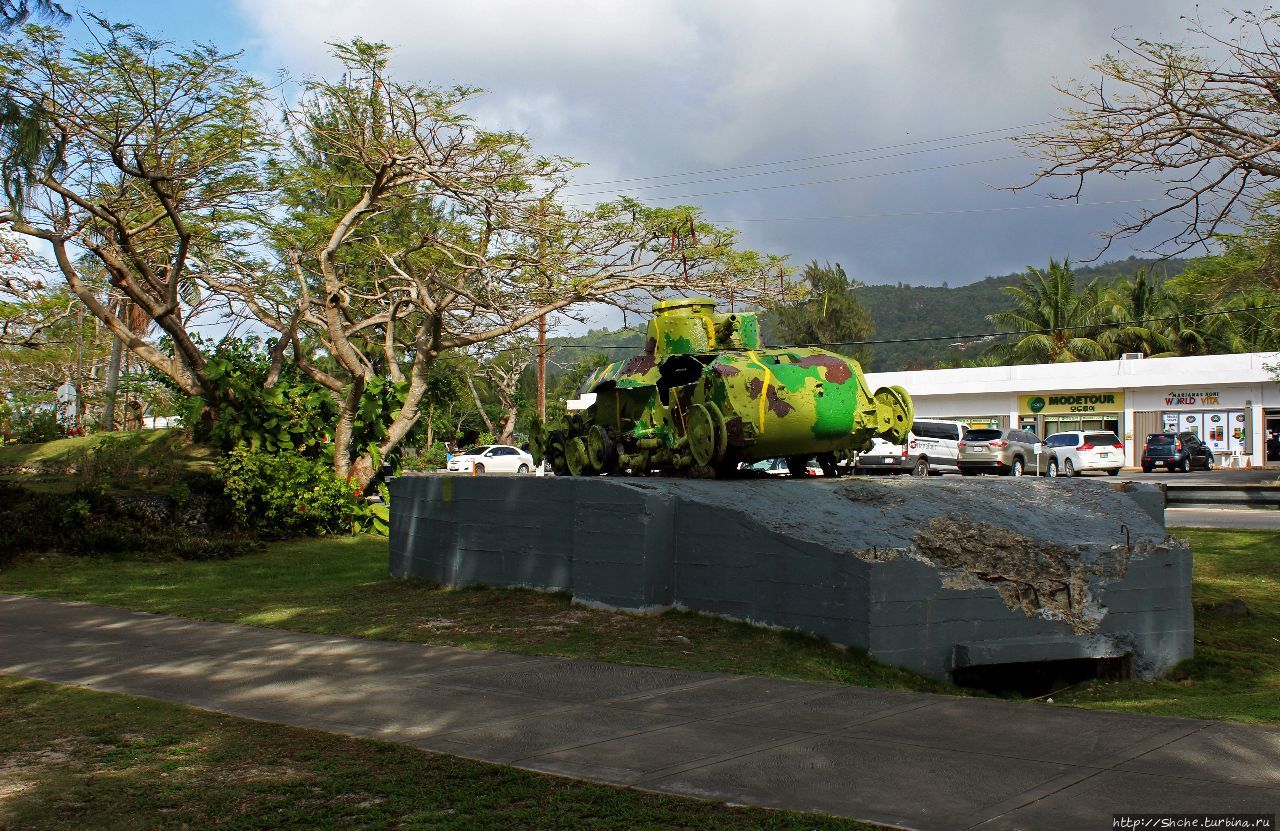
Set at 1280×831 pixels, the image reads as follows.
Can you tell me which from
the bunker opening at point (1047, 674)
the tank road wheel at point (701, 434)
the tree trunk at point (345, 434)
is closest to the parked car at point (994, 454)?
the tree trunk at point (345, 434)

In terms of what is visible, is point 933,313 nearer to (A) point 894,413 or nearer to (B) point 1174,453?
(B) point 1174,453

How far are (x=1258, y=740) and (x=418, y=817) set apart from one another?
13.5 ft

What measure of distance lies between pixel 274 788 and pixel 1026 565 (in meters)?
6.54

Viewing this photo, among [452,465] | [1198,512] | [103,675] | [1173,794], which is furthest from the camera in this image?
[452,465]

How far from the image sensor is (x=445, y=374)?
37.5 metres

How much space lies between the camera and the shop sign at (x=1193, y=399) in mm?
41156

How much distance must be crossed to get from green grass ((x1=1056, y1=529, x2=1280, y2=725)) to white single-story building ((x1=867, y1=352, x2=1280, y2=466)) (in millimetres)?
25346

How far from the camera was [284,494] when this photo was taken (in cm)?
1933

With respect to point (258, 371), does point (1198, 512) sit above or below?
below

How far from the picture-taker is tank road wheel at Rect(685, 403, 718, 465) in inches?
450

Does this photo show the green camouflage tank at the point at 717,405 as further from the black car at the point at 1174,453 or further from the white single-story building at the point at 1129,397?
the black car at the point at 1174,453

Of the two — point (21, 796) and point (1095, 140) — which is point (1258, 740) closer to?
point (21, 796)

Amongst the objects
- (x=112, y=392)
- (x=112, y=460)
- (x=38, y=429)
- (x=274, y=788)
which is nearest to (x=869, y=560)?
→ (x=274, y=788)

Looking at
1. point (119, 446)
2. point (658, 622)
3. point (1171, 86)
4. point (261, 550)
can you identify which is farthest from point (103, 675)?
point (119, 446)
